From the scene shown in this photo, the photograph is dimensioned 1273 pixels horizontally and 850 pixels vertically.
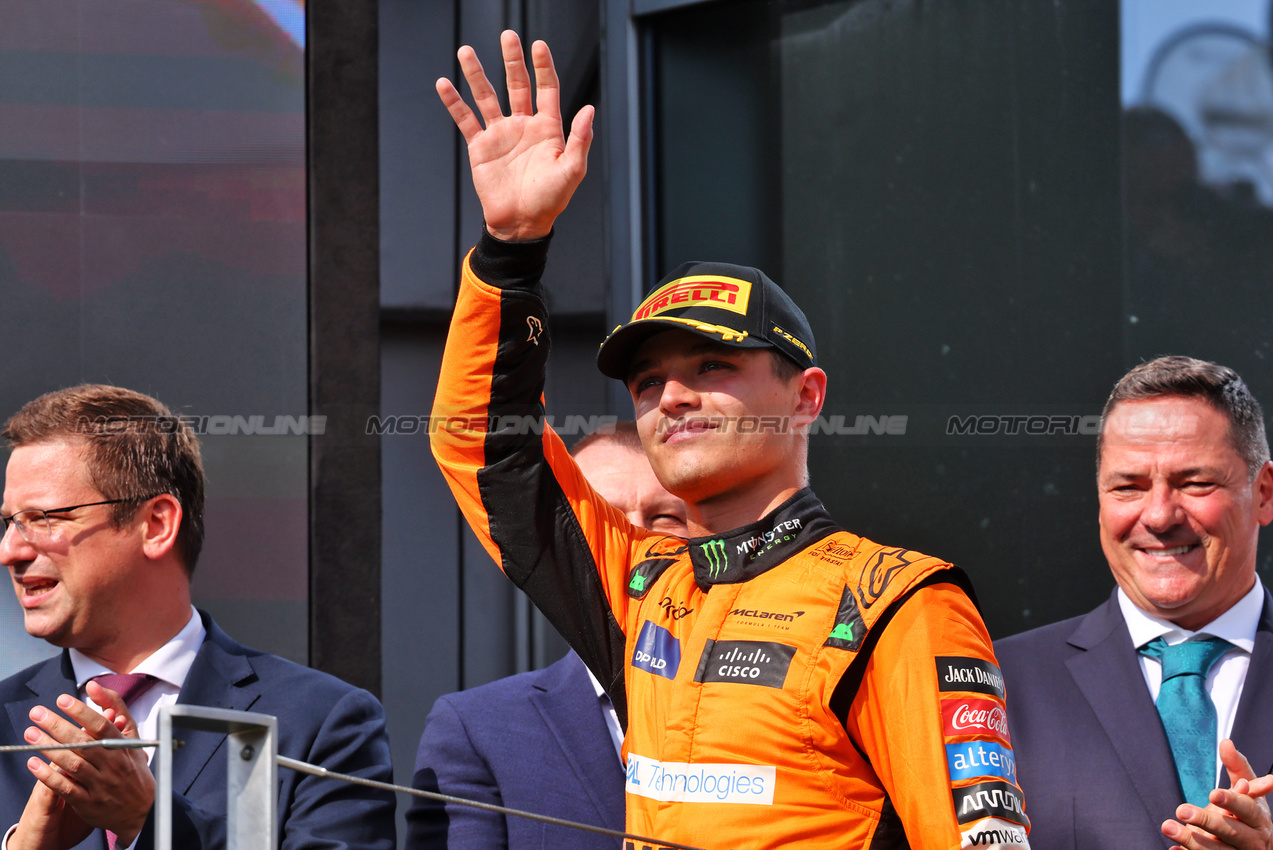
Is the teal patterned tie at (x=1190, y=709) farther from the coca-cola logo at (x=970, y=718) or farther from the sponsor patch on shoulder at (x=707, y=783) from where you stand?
the sponsor patch on shoulder at (x=707, y=783)

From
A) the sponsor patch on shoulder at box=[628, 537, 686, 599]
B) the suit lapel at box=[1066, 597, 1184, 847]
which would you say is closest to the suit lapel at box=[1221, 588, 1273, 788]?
the suit lapel at box=[1066, 597, 1184, 847]

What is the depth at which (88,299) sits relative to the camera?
3523mm

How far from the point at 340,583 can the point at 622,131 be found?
1660 mm

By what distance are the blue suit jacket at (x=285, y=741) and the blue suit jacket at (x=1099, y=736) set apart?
117 centimetres

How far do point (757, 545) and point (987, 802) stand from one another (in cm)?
50

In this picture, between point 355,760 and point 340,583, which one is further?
point 340,583

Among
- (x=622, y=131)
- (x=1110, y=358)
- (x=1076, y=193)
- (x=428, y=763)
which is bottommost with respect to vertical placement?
(x=428, y=763)

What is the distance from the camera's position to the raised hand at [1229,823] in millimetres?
1892

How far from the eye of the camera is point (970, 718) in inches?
64.7

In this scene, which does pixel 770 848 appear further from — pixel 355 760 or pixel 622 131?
pixel 622 131

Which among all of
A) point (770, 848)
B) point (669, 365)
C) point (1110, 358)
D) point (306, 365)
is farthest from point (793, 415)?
point (306, 365)
